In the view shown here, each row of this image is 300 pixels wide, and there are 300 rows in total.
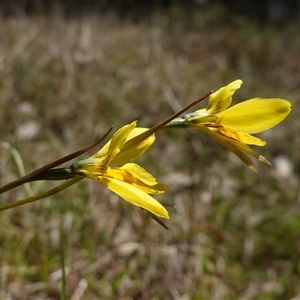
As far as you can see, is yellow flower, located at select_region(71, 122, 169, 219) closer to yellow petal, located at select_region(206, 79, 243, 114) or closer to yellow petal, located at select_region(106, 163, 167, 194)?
yellow petal, located at select_region(106, 163, 167, 194)

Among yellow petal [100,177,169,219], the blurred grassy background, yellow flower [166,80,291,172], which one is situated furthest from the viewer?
the blurred grassy background

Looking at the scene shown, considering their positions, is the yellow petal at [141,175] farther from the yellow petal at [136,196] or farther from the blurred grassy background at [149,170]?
the blurred grassy background at [149,170]

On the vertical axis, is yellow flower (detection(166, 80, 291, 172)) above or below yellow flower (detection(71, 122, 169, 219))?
below

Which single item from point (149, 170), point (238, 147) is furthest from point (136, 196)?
point (149, 170)

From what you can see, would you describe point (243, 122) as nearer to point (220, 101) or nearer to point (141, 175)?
point (220, 101)

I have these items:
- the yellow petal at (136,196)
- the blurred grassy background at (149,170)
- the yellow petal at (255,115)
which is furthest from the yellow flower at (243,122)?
the blurred grassy background at (149,170)

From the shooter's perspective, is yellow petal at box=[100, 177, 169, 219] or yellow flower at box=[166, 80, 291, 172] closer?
yellow petal at box=[100, 177, 169, 219]

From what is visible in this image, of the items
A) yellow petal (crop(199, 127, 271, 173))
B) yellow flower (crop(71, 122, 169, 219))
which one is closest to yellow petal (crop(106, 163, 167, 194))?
yellow flower (crop(71, 122, 169, 219))
